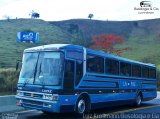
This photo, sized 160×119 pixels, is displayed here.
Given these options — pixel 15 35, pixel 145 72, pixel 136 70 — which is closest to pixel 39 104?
pixel 136 70

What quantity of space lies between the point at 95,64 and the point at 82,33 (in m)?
71.1

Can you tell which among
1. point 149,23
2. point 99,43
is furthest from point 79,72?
point 149,23

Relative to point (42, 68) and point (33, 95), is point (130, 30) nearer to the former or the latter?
point (42, 68)

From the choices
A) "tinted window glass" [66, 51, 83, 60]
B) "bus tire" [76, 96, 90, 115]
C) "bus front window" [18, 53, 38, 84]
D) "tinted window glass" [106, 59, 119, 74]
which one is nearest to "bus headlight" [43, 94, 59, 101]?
"bus front window" [18, 53, 38, 84]

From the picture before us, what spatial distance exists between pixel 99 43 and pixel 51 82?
3361 cm

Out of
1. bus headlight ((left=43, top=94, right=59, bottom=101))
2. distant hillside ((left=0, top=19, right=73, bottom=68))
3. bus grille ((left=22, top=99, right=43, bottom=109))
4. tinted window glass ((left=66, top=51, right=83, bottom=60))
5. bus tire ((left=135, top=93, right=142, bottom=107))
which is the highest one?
distant hillside ((left=0, top=19, right=73, bottom=68))

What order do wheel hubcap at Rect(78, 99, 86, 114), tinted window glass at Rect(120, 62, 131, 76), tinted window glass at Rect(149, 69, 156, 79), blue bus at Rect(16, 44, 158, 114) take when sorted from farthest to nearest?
tinted window glass at Rect(149, 69, 156, 79) → tinted window glass at Rect(120, 62, 131, 76) → wheel hubcap at Rect(78, 99, 86, 114) → blue bus at Rect(16, 44, 158, 114)

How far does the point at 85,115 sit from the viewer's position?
16.2 m

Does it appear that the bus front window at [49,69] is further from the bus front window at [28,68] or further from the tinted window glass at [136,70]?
the tinted window glass at [136,70]

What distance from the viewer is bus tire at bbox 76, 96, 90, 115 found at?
51.6 ft

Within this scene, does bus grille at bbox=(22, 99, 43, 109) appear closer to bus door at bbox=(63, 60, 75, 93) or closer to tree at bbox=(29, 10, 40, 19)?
bus door at bbox=(63, 60, 75, 93)

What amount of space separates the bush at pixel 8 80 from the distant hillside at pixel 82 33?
1950 cm

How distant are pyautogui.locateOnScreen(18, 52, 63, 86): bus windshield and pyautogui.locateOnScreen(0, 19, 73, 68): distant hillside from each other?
26252mm

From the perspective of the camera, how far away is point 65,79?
14.8 meters
